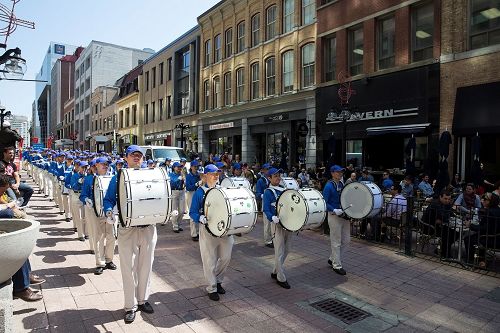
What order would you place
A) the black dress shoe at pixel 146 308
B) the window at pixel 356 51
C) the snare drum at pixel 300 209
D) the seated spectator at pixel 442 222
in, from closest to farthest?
the black dress shoe at pixel 146 308 < the snare drum at pixel 300 209 < the seated spectator at pixel 442 222 < the window at pixel 356 51

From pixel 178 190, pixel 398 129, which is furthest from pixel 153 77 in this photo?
pixel 178 190

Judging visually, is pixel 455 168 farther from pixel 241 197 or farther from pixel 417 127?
pixel 241 197

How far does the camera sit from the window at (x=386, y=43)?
1736cm

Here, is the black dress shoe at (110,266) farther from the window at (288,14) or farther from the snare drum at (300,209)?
the window at (288,14)

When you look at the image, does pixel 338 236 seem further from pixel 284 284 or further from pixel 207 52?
pixel 207 52

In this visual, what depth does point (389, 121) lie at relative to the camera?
1686 centimetres

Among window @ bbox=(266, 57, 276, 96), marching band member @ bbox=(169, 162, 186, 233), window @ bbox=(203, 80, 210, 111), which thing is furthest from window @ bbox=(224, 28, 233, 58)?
marching band member @ bbox=(169, 162, 186, 233)

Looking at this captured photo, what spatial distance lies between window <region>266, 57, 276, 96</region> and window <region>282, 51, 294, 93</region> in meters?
0.95

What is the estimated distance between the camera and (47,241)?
9062mm

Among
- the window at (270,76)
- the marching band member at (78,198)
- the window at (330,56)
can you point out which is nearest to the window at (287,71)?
the window at (270,76)

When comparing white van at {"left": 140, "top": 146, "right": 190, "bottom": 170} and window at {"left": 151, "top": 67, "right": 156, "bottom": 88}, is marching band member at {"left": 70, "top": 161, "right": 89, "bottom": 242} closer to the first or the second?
white van at {"left": 140, "top": 146, "right": 190, "bottom": 170}

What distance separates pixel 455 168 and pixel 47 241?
14149 mm

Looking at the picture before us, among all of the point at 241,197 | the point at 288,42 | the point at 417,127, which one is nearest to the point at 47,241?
the point at 241,197

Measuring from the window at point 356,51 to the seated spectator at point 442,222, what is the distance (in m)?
12.0
